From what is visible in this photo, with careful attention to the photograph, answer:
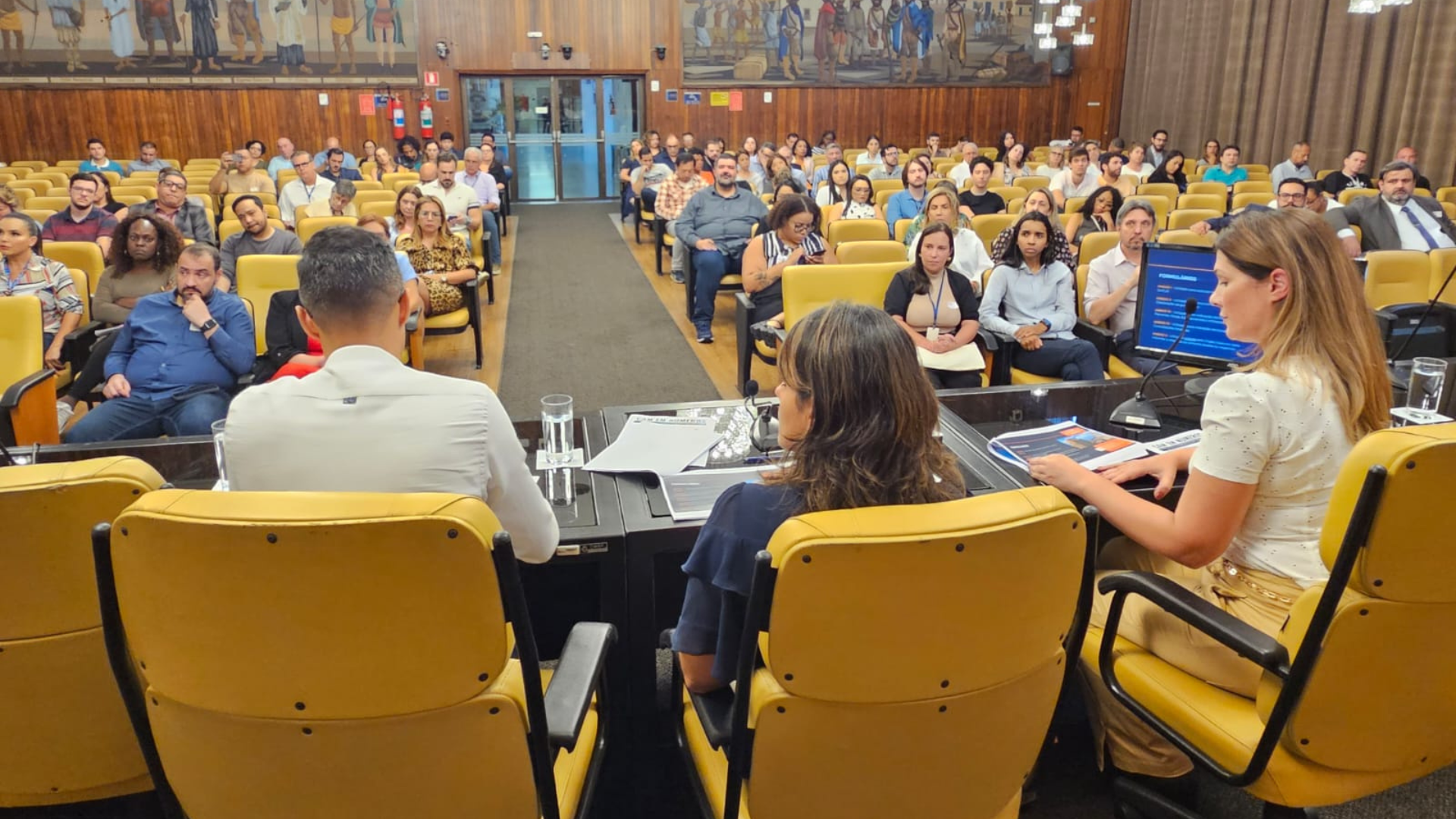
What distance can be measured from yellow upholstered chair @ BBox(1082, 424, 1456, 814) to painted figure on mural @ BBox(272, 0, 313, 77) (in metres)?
14.0

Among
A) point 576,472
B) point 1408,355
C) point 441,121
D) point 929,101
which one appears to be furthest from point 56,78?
point 1408,355

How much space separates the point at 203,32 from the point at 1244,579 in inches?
570

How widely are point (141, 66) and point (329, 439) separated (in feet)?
45.9

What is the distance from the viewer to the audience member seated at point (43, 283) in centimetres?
417

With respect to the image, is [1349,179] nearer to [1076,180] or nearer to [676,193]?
[1076,180]

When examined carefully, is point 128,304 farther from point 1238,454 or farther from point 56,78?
point 56,78

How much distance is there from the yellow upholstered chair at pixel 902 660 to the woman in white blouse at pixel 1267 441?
504 mm

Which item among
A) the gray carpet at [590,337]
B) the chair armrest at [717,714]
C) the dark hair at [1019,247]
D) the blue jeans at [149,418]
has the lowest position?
the gray carpet at [590,337]

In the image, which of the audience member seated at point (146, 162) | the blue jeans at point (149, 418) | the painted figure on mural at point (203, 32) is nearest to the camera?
the blue jeans at point (149, 418)

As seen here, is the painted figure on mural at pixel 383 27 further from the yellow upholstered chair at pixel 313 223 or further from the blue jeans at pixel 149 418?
the blue jeans at pixel 149 418

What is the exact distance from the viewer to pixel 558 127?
14.1m

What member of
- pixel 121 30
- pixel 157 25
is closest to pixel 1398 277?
pixel 157 25

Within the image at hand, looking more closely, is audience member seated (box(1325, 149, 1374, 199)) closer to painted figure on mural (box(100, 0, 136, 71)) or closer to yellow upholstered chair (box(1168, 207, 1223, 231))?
yellow upholstered chair (box(1168, 207, 1223, 231))

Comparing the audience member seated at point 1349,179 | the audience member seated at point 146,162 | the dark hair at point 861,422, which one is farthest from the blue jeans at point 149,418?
the audience member seated at point 1349,179
